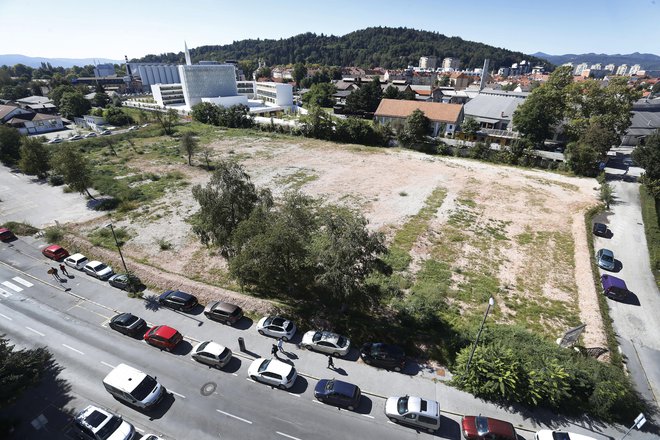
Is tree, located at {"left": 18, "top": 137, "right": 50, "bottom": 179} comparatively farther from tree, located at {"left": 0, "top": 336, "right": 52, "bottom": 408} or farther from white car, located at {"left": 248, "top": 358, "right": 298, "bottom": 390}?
white car, located at {"left": 248, "top": 358, "right": 298, "bottom": 390}

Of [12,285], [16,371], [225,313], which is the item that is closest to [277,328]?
[225,313]

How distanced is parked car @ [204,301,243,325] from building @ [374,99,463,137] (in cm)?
6008

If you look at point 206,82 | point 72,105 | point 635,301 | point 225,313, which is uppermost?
point 206,82

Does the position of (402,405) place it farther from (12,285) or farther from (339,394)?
(12,285)

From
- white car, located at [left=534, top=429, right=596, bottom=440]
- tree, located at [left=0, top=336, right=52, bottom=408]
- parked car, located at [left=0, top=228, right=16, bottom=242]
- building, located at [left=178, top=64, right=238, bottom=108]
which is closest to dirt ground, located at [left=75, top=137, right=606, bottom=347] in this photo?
white car, located at [left=534, top=429, right=596, bottom=440]

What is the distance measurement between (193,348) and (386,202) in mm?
31111

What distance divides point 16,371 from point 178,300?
30.8ft

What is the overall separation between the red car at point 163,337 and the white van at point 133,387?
2.59 meters

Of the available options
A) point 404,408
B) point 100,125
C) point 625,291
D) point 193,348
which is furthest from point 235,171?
point 100,125

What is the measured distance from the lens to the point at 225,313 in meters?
23.2

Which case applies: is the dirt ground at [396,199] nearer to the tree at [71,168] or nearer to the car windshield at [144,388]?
the car windshield at [144,388]

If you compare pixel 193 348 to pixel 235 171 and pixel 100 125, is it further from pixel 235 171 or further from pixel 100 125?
pixel 100 125

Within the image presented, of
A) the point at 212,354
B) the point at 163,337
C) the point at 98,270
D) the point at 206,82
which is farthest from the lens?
the point at 206,82

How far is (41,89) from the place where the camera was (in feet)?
452
